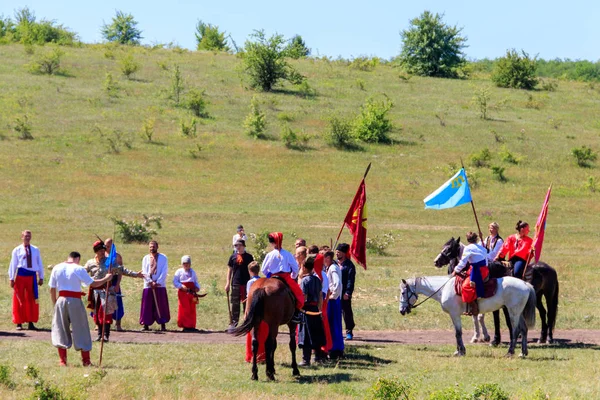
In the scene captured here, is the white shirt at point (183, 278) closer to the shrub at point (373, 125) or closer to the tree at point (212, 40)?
the shrub at point (373, 125)

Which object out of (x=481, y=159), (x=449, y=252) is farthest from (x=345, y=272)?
(x=481, y=159)

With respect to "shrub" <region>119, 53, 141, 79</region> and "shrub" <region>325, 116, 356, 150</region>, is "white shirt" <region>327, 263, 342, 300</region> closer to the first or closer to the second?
"shrub" <region>325, 116, 356, 150</region>

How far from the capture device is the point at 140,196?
43750 millimetres

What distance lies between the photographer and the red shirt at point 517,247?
18.0 meters

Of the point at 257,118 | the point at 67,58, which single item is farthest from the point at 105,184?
the point at 67,58

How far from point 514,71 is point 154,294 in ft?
192

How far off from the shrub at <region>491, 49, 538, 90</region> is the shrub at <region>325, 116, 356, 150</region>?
907 inches

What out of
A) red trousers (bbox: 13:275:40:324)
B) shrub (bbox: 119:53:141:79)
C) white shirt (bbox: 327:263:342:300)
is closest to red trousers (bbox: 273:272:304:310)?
white shirt (bbox: 327:263:342:300)

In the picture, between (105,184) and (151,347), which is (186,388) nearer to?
(151,347)

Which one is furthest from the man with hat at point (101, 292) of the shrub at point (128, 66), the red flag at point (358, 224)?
the shrub at point (128, 66)

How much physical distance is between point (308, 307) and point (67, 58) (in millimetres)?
57524

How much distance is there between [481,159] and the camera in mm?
52219

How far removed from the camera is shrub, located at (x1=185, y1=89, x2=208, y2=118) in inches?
2265

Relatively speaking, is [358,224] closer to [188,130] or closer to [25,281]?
[25,281]
